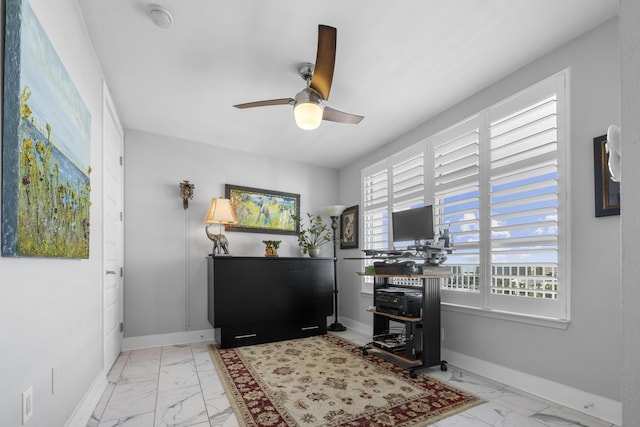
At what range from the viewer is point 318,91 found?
238 centimetres

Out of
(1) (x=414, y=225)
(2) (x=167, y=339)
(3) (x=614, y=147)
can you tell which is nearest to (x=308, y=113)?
(1) (x=414, y=225)

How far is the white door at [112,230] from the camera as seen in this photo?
9.30ft

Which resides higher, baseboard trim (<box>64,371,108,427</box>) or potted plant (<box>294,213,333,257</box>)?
potted plant (<box>294,213,333,257</box>)

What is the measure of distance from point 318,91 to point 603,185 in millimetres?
2008

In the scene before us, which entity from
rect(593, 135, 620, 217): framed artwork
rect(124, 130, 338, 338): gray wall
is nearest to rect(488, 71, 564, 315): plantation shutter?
rect(593, 135, 620, 217): framed artwork

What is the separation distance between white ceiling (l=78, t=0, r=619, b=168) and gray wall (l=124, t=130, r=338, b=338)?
638mm

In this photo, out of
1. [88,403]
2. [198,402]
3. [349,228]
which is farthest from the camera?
[349,228]

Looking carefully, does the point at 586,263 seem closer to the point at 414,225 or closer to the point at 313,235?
the point at 414,225

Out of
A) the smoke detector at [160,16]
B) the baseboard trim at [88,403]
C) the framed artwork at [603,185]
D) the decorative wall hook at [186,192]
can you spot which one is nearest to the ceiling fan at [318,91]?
the smoke detector at [160,16]

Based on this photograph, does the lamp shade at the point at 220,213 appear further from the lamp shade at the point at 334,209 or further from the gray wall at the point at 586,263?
the gray wall at the point at 586,263

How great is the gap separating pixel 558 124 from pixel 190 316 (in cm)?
427

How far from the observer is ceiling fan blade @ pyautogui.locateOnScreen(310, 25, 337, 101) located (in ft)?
6.06

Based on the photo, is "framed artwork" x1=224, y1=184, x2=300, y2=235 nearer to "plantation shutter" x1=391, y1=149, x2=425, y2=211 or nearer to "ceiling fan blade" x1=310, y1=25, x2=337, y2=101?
"plantation shutter" x1=391, y1=149, x2=425, y2=211

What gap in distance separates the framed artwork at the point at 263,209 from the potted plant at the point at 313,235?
0.48 ft
